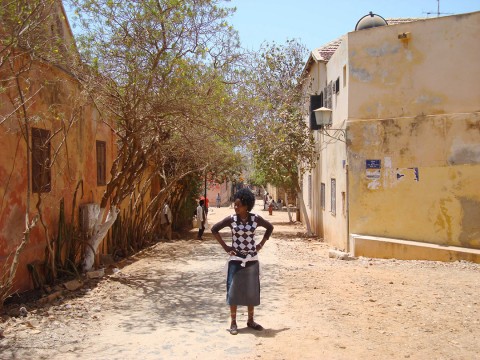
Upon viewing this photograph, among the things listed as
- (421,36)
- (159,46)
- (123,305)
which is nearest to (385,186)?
(421,36)

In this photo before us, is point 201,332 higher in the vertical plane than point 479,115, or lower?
lower

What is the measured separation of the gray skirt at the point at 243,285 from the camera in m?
6.31

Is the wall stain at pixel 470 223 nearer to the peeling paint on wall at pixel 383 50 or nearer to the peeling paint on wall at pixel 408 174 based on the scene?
the peeling paint on wall at pixel 408 174

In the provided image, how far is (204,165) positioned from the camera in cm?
1906

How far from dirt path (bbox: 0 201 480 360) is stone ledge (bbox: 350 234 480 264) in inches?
26.2

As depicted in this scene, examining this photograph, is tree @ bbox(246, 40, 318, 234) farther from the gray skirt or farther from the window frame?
the gray skirt

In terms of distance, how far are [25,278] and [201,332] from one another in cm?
337

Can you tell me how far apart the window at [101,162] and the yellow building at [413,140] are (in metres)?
5.94

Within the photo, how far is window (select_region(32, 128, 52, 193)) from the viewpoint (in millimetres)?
8516

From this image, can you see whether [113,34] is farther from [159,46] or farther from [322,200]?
[322,200]

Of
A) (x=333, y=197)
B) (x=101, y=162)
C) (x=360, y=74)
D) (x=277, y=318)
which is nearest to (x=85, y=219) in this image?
(x=101, y=162)

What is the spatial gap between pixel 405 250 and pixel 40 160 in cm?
818

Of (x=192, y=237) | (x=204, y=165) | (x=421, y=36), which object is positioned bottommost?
(x=192, y=237)

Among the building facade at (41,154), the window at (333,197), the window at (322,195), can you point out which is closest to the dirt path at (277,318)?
the building facade at (41,154)
